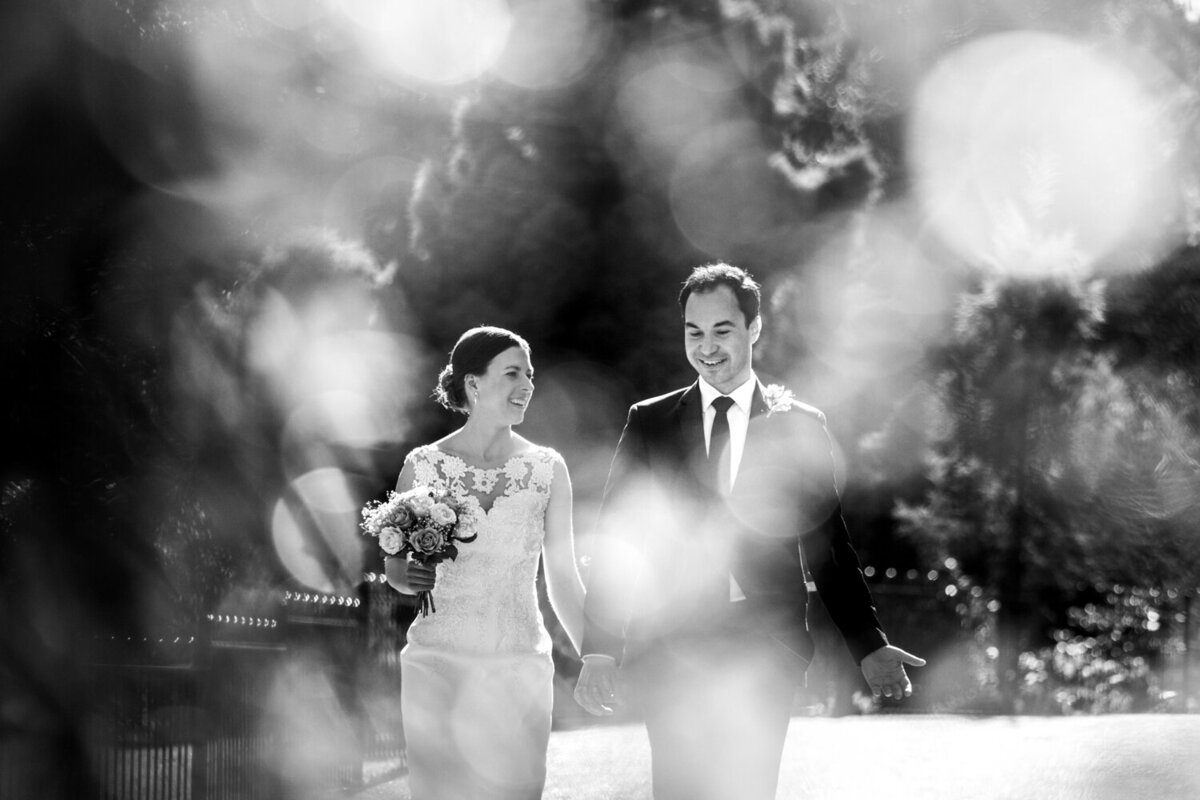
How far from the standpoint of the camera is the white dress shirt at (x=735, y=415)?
19.7 feet

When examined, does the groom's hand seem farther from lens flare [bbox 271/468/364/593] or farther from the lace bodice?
lens flare [bbox 271/468/364/593]

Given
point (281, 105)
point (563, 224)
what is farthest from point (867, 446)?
point (281, 105)

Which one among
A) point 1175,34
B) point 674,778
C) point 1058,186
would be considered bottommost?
point 674,778

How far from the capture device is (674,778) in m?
5.80

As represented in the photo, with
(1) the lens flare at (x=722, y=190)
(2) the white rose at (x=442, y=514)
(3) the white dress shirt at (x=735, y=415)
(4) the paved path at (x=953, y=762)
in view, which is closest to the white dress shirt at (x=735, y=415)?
(3) the white dress shirt at (x=735, y=415)

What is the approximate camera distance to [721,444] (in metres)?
6.01

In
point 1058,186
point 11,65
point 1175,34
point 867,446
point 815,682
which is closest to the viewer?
point 11,65

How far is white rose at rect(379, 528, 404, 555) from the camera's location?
705cm

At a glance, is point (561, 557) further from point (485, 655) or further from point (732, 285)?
point (732, 285)

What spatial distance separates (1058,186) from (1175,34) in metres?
4.90

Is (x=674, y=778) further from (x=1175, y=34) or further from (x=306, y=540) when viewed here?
(x=1175, y=34)

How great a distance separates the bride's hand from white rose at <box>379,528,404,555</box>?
0.13 m

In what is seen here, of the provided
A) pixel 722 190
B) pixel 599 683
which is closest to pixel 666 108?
pixel 722 190

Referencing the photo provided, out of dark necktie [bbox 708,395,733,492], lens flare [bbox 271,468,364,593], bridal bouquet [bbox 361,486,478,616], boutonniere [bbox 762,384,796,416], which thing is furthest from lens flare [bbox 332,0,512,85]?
dark necktie [bbox 708,395,733,492]
